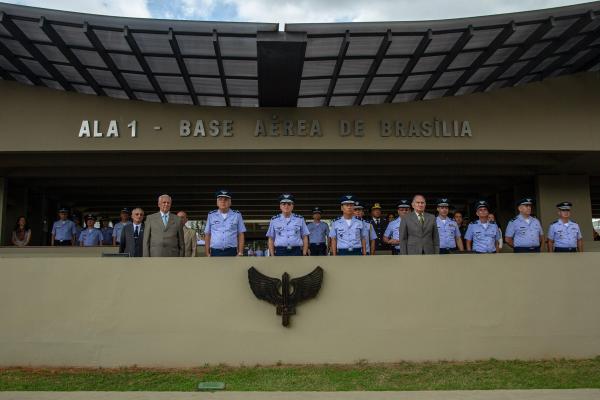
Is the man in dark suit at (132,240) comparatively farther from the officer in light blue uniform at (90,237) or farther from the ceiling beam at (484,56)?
the ceiling beam at (484,56)

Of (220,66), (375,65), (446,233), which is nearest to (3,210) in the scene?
(220,66)

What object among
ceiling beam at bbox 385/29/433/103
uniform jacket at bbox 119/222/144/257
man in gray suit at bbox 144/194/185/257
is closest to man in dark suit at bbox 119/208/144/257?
uniform jacket at bbox 119/222/144/257

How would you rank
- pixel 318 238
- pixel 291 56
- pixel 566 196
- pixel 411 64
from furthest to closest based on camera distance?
pixel 566 196
pixel 318 238
pixel 411 64
pixel 291 56

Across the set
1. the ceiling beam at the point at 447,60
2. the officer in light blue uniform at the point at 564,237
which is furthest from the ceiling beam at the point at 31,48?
the officer in light blue uniform at the point at 564,237

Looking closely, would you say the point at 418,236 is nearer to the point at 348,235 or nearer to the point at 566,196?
the point at 348,235

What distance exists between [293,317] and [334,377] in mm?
994

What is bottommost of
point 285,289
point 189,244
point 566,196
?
point 285,289

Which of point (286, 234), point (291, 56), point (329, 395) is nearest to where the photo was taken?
point (329, 395)

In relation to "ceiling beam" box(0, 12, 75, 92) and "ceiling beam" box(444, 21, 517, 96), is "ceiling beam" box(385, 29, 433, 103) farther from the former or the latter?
"ceiling beam" box(0, 12, 75, 92)

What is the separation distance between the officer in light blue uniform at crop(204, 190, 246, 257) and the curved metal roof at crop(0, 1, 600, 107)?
294 cm

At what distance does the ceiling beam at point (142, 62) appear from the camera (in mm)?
9248

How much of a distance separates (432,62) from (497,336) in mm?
5491

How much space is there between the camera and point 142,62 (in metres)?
10.4

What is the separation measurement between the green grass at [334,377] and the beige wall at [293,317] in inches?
7.8
